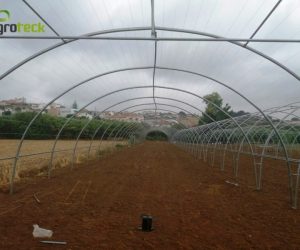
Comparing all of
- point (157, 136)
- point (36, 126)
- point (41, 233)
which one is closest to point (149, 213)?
point (41, 233)

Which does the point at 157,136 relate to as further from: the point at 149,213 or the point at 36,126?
the point at 149,213

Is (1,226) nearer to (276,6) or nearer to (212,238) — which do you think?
(212,238)

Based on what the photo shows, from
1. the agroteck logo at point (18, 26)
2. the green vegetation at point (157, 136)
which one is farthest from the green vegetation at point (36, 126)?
the green vegetation at point (157, 136)

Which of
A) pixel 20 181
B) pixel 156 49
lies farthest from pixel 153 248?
pixel 20 181

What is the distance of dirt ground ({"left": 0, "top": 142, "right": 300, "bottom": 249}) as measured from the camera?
5707 mm

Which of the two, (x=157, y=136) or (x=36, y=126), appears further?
(x=157, y=136)

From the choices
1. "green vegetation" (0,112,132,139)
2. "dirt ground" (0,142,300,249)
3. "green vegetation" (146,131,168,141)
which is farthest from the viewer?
"green vegetation" (146,131,168,141)

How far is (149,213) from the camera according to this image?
7.57 meters

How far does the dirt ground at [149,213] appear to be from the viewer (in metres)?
5.71

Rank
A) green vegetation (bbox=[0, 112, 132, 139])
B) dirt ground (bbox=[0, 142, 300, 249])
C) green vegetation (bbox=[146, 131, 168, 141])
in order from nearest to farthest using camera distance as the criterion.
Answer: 1. dirt ground (bbox=[0, 142, 300, 249])
2. green vegetation (bbox=[0, 112, 132, 139])
3. green vegetation (bbox=[146, 131, 168, 141])

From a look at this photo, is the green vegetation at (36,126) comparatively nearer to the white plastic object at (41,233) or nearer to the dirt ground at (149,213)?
the dirt ground at (149,213)

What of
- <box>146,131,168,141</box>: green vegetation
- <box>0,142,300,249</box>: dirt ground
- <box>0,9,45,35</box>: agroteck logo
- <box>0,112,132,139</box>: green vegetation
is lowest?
<box>0,142,300,249</box>: dirt ground

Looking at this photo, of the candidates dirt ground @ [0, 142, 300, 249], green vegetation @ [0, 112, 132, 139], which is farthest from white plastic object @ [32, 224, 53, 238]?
green vegetation @ [0, 112, 132, 139]

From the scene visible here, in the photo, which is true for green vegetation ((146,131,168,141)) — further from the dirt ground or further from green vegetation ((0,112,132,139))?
the dirt ground
